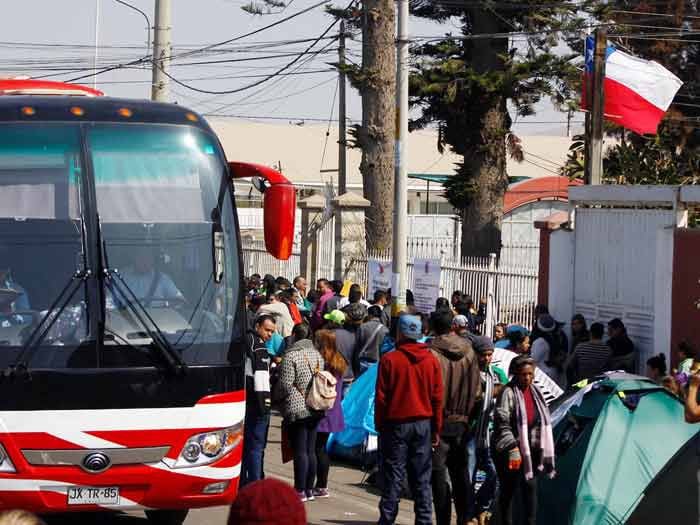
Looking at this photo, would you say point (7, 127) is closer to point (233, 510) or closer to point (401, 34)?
point (233, 510)

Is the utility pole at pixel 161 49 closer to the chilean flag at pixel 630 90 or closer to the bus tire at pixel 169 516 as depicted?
the chilean flag at pixel 630 90

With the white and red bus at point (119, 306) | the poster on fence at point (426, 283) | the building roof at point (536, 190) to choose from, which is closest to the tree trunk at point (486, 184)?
the poster on fence at point (426, 283)

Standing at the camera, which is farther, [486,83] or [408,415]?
[486,83]

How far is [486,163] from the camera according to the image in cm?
2784

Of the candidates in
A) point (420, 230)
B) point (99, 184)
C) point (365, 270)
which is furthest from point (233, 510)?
point (420, 230)

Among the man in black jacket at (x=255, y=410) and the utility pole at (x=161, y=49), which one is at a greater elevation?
the utility pole at (x=161, y=49)

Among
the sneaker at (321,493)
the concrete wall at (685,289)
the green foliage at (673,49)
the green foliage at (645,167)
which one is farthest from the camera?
the green foliage at (673,49)

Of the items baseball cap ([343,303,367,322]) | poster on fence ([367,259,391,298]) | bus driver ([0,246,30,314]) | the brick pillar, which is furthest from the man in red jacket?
poster on fence ([367,259,391,298])

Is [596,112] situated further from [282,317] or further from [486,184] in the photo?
[486,184]

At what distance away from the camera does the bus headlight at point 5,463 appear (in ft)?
24.9

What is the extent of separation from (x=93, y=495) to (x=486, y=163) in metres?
20.9

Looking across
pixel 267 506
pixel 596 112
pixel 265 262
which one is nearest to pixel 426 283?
pixel 596 112

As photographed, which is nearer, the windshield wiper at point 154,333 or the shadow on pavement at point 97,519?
the windshield wiper at point 154,333

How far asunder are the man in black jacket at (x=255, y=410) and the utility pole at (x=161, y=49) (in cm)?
1002
